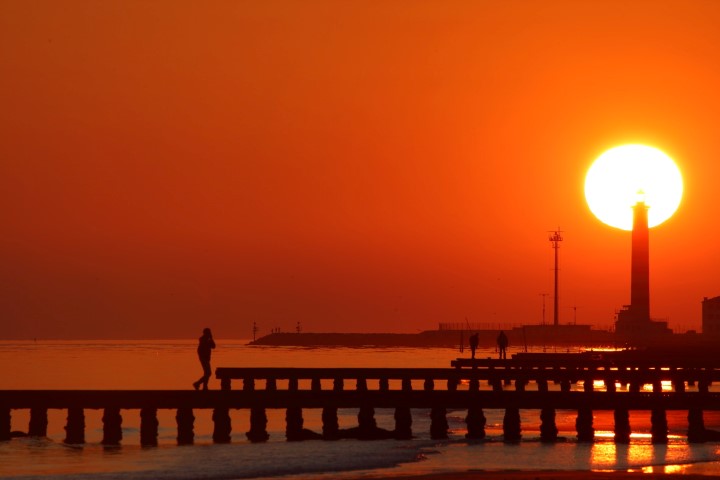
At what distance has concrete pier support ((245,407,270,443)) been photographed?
41.8m

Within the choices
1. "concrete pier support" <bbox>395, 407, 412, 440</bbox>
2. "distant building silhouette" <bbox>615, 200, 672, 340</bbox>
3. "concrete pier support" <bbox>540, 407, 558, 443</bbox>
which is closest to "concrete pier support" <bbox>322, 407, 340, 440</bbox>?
"concrete pier support" <bbox>395, 407, 412, 440</bbox>

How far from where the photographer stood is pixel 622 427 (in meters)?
40.1

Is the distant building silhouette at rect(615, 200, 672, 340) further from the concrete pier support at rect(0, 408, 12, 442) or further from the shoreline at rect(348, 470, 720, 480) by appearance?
the shoreline at rect(348, 470, 720, 480)

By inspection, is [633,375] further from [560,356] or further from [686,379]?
[560,356]

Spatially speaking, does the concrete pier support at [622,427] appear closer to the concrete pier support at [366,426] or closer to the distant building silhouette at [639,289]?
the concrete pier support at [366,426]

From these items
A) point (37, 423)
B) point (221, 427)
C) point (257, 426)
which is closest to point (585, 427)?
point (257, 426)

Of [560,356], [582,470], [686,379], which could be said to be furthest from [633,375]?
[560,356]

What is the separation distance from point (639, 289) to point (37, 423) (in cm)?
11928

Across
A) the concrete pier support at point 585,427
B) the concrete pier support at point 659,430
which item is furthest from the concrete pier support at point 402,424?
the concrete pier support at point 659,430

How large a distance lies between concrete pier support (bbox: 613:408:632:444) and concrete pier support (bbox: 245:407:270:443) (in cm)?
1083

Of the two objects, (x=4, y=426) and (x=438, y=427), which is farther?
(x=438, y=427)

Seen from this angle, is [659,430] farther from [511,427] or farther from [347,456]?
[347,456]

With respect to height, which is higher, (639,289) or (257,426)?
(639,289)

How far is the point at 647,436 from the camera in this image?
1693 inches
